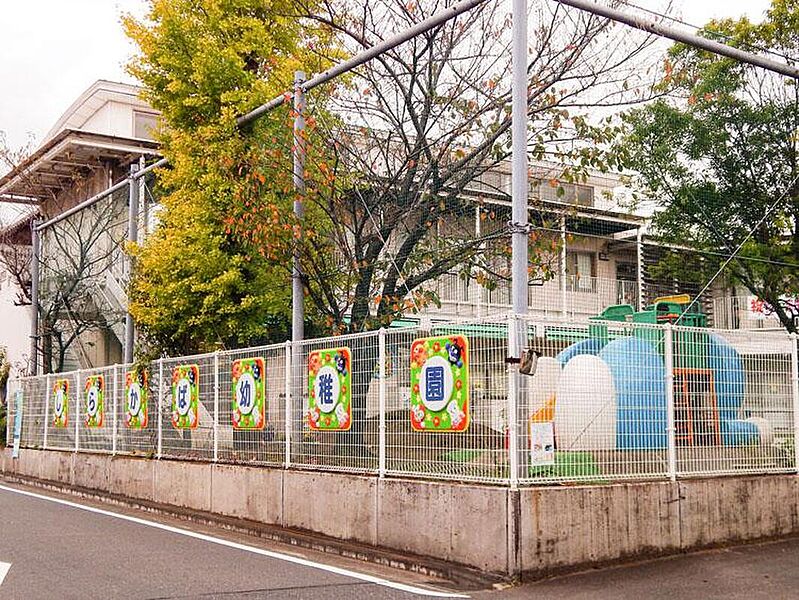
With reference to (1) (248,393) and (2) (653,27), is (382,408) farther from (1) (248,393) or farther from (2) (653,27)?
(2) (653,27)

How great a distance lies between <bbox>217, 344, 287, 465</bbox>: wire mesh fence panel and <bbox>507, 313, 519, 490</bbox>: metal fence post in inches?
165

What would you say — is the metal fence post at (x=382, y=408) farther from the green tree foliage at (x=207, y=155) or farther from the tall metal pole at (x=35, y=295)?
the tall metal pole at (x=35, y=295)

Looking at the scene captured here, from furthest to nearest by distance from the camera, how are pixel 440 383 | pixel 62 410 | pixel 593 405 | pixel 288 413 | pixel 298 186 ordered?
pixel 62 410 < pixel 298 186 < pixel 288 413 < pixel 440 383 < pixel 593 405

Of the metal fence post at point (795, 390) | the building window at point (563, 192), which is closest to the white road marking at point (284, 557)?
the metal fence post at point (795, 390)

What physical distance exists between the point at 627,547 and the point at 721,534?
141 centimetres

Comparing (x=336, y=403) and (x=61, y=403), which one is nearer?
(x=336, y=403)

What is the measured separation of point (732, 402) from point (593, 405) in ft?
6.77

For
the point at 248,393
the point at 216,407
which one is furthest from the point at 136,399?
the point at 248,393

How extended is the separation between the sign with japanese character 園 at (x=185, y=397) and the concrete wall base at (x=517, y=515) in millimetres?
1636

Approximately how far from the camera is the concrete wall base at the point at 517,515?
817 cm

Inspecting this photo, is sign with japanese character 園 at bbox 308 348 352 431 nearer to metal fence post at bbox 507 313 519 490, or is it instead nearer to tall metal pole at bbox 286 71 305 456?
tall metal pole at bbox 286 71 305 456

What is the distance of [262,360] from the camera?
1243cm

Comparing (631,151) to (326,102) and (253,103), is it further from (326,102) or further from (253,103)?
(253,103)

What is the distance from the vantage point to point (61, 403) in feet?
63.7
